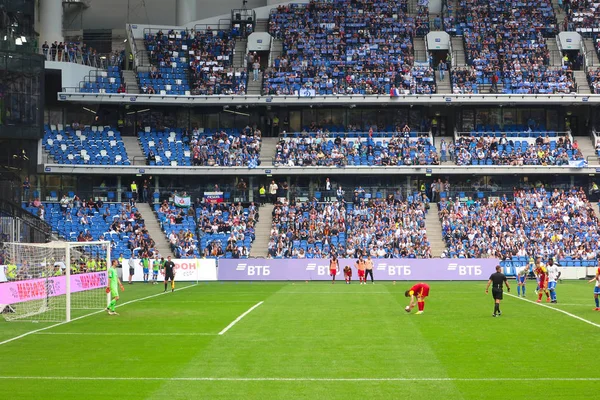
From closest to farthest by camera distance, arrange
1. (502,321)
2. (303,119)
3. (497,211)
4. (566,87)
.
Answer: (502,321), (497,211), (566,87), (303,119)

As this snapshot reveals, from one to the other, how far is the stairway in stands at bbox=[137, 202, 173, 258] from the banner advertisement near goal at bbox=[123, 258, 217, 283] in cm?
470

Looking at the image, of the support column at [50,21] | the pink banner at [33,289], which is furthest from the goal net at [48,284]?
the support column at [50,21]

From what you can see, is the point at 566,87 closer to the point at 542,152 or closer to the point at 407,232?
the point at 542,152

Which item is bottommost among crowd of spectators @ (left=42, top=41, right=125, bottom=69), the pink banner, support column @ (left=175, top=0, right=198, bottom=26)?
the pink banner

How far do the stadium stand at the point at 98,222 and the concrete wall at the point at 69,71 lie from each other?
918 cm

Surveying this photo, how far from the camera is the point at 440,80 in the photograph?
68000mm

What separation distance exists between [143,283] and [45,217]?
11932mm

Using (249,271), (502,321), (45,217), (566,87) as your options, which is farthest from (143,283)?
(566,87)

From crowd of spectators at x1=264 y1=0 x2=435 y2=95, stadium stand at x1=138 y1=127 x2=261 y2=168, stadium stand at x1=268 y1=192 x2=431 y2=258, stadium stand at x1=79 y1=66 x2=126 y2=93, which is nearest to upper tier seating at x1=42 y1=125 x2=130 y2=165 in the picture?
stadium stand at x1=138 y1=127 x2=261 y2=168

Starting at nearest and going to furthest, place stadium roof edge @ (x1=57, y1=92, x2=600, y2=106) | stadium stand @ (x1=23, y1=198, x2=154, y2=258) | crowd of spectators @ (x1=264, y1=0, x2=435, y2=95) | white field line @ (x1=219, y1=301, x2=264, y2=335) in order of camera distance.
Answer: white field line @ (x1=219, y1=301, x2=264, y2=335) < stadium stand @ (x1=23, y1=198, x2=154, y2=258) < stadium roof edge @ (x1=57, y1=92, x2=600, y2=106) < crowd of spectators @ (x1=264, y1=0, x2=435, y2=95)

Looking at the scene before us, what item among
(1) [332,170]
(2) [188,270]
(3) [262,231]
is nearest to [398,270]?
(3) [262,231]

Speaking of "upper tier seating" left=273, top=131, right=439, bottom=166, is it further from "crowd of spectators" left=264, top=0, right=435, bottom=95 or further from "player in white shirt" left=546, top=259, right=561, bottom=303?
"player in white shirt" left=546, top=259, right=561, bottom=303

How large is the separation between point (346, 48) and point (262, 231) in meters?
18.5

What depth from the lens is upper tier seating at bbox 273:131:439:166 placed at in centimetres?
6397
